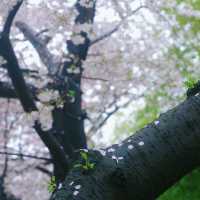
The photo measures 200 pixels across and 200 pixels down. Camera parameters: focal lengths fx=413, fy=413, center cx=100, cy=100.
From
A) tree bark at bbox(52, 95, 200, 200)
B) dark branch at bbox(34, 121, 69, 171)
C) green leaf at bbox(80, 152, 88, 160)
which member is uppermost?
dark branch at bbox(34, 121, 69, 171)

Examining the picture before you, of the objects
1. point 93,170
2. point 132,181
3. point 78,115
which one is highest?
point 78,115

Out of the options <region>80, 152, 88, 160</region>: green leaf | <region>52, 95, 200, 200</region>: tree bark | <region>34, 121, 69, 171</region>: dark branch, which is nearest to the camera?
<region>52, 95, 200, 200</region>: tree bark

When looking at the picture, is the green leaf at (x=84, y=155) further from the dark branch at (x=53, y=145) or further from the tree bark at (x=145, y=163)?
the dark branch at (x=53, y=145)

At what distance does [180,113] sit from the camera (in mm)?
2006

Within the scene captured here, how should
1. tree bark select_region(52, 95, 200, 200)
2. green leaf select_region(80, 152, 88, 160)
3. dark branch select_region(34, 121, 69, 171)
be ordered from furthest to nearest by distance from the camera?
1. dark branch select_region(34, 121, 69, 171)
2. green leaf select_region(80, 152, 88, 160)
3. tree bark select_region(52, 95, 200, 200)

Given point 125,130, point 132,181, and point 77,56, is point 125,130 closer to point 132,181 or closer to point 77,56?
point 77,56

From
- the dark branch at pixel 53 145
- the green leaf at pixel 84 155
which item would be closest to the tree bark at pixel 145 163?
the green leaf at pixel 84 155

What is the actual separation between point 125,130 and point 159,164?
17.8 metres

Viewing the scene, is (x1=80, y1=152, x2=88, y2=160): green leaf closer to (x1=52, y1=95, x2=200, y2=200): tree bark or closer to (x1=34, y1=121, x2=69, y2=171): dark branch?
(x1=52, y1=95, x2=200, y2=200): tree bark

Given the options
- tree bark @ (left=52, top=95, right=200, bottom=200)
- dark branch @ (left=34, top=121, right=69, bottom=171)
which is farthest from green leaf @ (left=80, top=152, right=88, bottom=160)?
dark branch @ (left=34, top=121, right=69, bottom=171)

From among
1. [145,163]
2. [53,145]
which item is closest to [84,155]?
[145,163]

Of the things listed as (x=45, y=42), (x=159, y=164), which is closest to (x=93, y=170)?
(x=159, y=164)

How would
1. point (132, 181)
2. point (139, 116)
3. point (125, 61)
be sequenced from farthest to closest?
point (139, 116)
point (125, 61)
point (132, 181)

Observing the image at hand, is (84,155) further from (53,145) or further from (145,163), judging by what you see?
(53,145)
